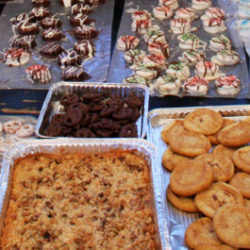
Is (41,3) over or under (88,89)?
under

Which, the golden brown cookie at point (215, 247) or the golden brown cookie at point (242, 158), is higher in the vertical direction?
the golden brown cookie at point (242, 158)

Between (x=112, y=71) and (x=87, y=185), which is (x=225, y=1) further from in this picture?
(x=87, y=185)

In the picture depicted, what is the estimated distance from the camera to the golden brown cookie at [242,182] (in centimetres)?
165

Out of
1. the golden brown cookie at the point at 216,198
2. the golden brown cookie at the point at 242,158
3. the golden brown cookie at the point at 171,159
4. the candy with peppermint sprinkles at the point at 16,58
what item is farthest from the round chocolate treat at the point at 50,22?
the golden brown cookie at the point at 216,198

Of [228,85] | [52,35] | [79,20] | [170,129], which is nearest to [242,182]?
[170,129]

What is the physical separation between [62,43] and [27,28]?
37cm

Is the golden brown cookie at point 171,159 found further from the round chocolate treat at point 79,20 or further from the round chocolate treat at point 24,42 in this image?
the round chocolate treat at point 79,20

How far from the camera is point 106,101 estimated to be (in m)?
2.29

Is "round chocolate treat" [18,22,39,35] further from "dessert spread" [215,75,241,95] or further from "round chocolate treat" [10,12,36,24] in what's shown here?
"dessert spread" [215,75,241,95]

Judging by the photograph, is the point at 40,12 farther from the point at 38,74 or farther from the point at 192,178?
the point at 192,178

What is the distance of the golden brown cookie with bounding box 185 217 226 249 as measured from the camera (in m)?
1.48

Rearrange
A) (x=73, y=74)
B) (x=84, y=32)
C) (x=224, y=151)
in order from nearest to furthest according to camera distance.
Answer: (x=224, y=151) < (x=73, y=74) < (x=84, y=32)

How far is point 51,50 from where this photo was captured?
3.06m

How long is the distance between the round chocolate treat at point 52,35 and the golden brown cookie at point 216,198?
7.25 feet
